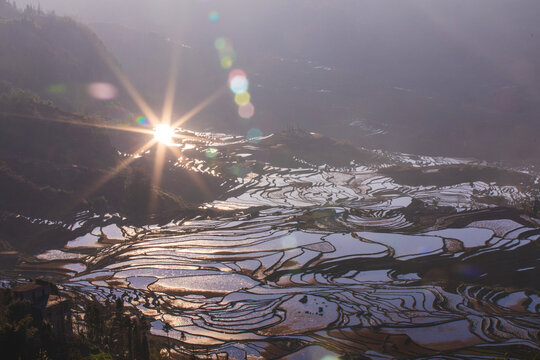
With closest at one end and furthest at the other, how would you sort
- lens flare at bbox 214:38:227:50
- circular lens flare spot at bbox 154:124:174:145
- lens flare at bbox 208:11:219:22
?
circular lens flare spot at bbox 154:124:174:145 → lens flare at bbox 214:38:227:50 → lens flare at bbox 208:11:219:22

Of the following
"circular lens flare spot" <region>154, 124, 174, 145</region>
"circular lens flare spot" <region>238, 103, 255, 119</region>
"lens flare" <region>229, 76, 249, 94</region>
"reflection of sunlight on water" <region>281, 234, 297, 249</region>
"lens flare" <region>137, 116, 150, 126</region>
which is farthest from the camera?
"lens flare" <region>229, 76, 249, 94</region>

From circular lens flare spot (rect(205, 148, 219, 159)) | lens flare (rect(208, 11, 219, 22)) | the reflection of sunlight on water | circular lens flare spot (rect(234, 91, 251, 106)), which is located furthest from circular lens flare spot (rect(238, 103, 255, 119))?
the reflection of sunlight on water

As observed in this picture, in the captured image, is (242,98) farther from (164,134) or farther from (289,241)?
(289,241)

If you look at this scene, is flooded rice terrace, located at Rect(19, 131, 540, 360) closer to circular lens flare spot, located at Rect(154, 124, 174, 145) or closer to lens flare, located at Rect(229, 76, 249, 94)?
circular lens flare spot, located at Rect(154, 124, 174, 145)

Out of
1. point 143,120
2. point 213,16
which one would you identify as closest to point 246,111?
point 143,120

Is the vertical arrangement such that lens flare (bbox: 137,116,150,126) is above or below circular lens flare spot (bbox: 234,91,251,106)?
below

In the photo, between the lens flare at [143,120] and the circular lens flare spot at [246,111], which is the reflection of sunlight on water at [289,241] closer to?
the lens flare at [143,120]

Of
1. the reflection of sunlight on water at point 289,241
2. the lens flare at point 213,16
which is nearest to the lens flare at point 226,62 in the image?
the lens flare at point 213,16
